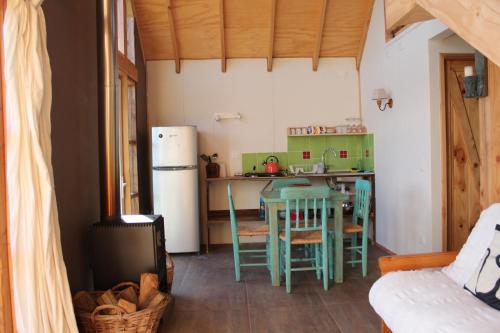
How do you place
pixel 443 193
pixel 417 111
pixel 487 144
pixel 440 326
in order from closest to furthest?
1. pixel 440 326
2. pixel 487 144
3. pixel 443 193
4. pixel 417 111

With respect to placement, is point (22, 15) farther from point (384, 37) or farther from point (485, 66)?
point (384, 37)

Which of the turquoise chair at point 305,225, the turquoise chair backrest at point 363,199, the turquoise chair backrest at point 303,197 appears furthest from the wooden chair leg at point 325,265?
the turquoise chair backrest at point 363,199

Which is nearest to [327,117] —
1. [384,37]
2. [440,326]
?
[384,37]

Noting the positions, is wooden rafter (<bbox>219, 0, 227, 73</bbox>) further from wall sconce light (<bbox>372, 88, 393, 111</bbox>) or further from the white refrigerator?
wall sconce light (<bbox>372, 88, 393, 111</bbox>)

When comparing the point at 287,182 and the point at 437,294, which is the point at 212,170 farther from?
the point at 437,294

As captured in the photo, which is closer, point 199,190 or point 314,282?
point 314,282

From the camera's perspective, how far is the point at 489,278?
1940 millimetres

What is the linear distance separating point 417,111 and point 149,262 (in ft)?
9.36

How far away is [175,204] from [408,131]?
276 cm

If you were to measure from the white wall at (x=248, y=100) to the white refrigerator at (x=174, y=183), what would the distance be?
2.19 ft

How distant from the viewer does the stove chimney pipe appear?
2.88 metres

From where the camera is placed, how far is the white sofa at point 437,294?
1744mm

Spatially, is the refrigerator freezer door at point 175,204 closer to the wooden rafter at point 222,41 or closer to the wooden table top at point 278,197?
the wooden table top at point 278,197

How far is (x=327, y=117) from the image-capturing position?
5.61m
